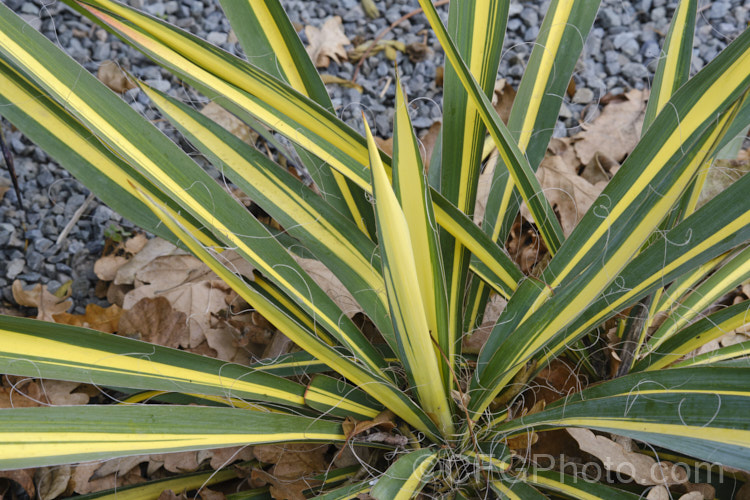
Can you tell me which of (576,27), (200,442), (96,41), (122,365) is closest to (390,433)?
(200,442)

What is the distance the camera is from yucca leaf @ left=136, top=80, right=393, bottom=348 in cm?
97

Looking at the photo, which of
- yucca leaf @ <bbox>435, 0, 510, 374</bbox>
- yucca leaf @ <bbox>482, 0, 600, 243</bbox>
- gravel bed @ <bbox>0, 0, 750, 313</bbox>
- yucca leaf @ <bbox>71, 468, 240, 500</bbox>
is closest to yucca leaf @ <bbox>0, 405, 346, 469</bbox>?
yucca leaf @ <bbox>71, 468, 240, 500</bbox>

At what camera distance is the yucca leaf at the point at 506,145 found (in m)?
0.79

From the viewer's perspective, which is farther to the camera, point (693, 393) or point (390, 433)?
point (390, 433)

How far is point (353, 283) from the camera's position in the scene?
98 cm

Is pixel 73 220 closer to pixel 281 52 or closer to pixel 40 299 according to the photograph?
pixel 40 299

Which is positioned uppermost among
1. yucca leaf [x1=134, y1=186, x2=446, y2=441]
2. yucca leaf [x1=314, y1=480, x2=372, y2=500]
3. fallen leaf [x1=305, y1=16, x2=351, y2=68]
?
fallen leaf [x1=305, y1=16, x2=351, y2=68]

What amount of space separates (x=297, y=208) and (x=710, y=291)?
2.59 ft

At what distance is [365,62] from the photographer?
176cm

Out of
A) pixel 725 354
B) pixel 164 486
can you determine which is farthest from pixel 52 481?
pixel 725 354

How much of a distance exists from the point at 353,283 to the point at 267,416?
252mm

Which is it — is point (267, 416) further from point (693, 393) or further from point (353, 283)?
point (693, 393)

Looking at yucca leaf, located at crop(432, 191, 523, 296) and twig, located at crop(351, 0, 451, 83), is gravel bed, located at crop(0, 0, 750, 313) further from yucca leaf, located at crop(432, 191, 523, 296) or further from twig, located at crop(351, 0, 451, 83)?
yucca leaf, located at crop(432, 191, 523, 296)

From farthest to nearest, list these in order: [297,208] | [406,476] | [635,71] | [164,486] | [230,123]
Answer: [635,71] → [230,123] → [164,486] → [297,208] → [406,476]
